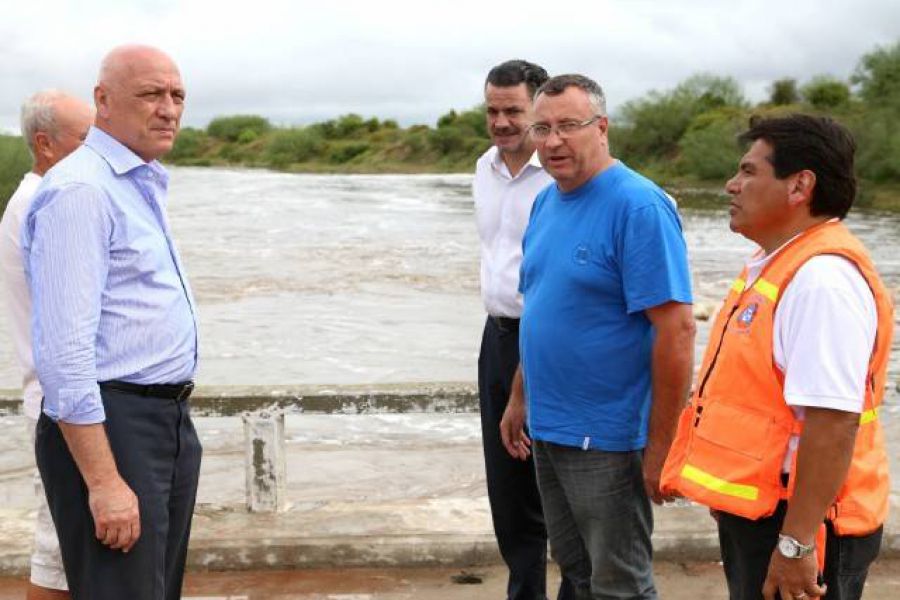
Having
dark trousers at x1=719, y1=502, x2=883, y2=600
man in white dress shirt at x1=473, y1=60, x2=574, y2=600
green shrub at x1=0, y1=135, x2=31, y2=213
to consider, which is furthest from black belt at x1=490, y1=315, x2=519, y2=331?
green shrub at x1=0, y1=135, x2=31, y2=213

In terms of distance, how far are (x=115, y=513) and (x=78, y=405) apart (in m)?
0.26

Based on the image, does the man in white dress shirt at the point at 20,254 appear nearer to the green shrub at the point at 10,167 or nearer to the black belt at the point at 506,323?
the black belt at the point at 506,323

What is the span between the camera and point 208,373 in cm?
1236

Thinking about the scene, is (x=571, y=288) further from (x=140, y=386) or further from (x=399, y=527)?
(x=399, y=527)

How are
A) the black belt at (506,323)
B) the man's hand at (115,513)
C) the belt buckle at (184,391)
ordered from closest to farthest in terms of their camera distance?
the man's hand at (115,513) → the belt buckle at (184,391) → the black belt at (506,323)

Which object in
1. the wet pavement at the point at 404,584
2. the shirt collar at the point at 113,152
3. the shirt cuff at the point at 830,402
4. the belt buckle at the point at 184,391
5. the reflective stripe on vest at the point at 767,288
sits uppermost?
the shirt collar at the point at 113,152

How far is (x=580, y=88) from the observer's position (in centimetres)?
306

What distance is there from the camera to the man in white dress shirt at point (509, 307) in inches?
146

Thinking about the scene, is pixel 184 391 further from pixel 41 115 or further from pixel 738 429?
pixel 738 429

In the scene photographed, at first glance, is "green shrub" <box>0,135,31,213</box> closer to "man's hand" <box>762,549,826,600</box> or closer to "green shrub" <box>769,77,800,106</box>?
"man's hand" <box>762,549,826,600</box>

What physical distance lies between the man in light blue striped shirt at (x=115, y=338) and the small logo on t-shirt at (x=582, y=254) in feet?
3.25

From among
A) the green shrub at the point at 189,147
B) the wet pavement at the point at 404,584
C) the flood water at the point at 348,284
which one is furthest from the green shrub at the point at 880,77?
the green shrub at the point at 189,147

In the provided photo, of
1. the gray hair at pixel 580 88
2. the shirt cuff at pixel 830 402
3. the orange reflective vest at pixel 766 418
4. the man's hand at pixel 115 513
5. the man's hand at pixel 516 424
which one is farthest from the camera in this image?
the man's hand at pixel 516 424

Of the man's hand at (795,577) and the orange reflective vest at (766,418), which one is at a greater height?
the orange reflective vest at (766,418)
